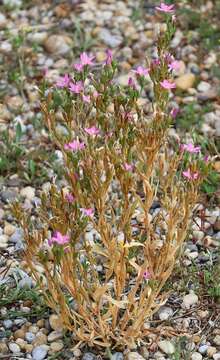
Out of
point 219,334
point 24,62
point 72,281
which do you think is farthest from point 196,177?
point 24,62

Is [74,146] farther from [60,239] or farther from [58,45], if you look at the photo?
[58,45]

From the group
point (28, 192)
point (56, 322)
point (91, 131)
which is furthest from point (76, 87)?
point (28, 192)

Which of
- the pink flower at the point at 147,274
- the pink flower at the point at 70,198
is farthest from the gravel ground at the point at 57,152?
the pink flower at the point at 70,198

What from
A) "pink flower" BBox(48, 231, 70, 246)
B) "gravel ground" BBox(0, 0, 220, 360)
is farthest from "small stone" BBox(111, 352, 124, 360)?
"pink flower" BBox(48, 231, 70, 246)

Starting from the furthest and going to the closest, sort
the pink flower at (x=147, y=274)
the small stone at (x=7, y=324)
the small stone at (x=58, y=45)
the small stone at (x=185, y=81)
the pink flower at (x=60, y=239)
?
the small stone at (x=58, y=45), the small stone at (x=185, y=81), the small stone at (x=7, y=324), the pink flower at (x=147, y=274), the pink flower at (x=60, y=239)

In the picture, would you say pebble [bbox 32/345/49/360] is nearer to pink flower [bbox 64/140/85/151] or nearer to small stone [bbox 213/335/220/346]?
small stone [bbox 213/335/220/346]

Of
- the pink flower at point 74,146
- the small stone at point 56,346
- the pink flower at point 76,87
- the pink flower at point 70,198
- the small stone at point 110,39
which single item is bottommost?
the small stone at point 56,346

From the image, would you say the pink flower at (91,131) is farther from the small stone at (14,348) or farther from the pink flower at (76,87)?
the small stone at (14,348)
